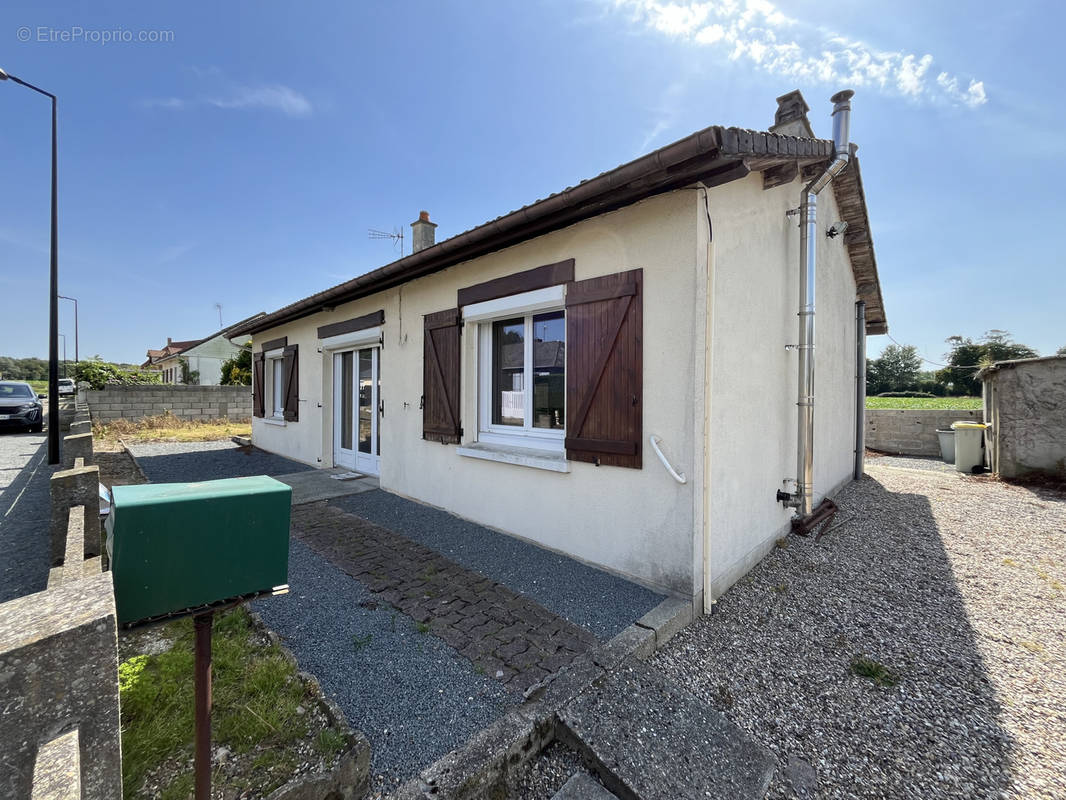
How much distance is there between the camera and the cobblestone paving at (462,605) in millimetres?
2572

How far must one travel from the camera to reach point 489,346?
5.12 meters

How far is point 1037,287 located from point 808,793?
1590 inches

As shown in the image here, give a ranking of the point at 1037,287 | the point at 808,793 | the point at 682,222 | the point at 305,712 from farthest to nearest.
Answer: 1. the point at 1037,287
2. the point at 682,222
3. the point at 305,712
4. the point at 808,793

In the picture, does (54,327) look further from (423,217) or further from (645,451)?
(645,451)

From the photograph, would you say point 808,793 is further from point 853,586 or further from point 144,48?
point 144,48

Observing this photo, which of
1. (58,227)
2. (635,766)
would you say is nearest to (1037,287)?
(635,766)

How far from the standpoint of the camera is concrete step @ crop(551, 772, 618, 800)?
180 centimetres

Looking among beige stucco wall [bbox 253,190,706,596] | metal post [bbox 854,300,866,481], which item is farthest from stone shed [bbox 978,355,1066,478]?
beige stucco wall [bbox 253,190,706,596]

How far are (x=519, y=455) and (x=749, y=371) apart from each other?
2.37m

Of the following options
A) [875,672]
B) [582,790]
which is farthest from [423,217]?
[875,672]

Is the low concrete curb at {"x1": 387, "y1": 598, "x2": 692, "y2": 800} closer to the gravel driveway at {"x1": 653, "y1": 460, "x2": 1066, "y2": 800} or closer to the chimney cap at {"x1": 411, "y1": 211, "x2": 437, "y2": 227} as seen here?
the gravel driveway at {"x1": 653, "y1": 460, "x2": 1066, "y2": 800}

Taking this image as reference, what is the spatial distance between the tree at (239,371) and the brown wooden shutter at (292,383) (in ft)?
43.3

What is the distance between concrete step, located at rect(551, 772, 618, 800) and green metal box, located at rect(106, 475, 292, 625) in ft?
4.82

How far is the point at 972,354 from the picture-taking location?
42.9 metres
